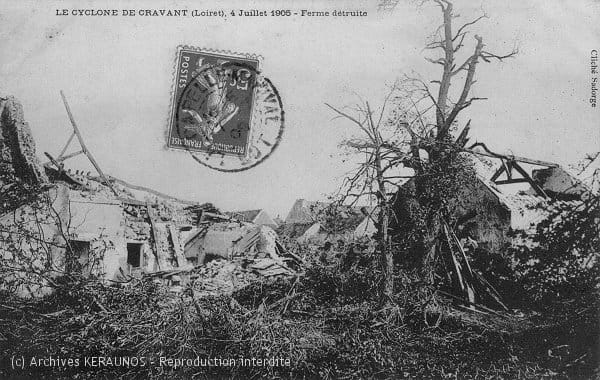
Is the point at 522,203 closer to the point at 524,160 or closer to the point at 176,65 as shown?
the point at 524,160

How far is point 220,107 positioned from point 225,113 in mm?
127

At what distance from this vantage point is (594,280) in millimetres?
6305

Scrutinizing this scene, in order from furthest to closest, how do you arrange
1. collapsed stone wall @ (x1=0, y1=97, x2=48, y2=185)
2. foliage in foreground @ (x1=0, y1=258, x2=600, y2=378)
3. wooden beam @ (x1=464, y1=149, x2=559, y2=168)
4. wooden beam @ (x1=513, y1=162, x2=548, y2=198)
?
collapsed stone wall @ (x1=0, y1=97, x2=48, y2=185)
wooden beam @ (x1=513, y1=162, x2=548, y2=198)
wooden beam @ (x1=464, y1=149, x2=559, y2=168)
foliage in foreground @ (x1=0, y1=258, x2=600, y2=378)

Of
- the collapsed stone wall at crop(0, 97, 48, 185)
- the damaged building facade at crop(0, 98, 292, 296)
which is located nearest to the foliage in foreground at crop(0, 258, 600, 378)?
the damaged building facade at crop(0, 98, 292, 296)

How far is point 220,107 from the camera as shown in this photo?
7109 mm

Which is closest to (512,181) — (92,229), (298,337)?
(298,337)

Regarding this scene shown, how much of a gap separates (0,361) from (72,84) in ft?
14.3

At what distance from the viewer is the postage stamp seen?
7.00 metres

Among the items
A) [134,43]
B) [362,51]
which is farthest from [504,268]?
[134,43]

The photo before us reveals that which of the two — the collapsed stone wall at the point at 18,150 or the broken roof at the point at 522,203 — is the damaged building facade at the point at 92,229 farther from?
the broken roof at the point at 522,203

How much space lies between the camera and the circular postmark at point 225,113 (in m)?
7.04

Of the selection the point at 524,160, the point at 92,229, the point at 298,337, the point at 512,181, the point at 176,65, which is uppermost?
the point at 176,65

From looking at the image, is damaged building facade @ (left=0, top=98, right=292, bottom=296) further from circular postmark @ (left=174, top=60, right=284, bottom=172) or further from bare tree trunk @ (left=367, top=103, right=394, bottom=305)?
bare tree trunk @ (left=367, top=103, right=394, bottom=305)

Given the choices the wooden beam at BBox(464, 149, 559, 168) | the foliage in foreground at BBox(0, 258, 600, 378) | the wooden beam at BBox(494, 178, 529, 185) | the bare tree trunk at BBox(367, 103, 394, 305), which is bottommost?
the foliage in foreground at BBox(0, 258, 600, 378)
